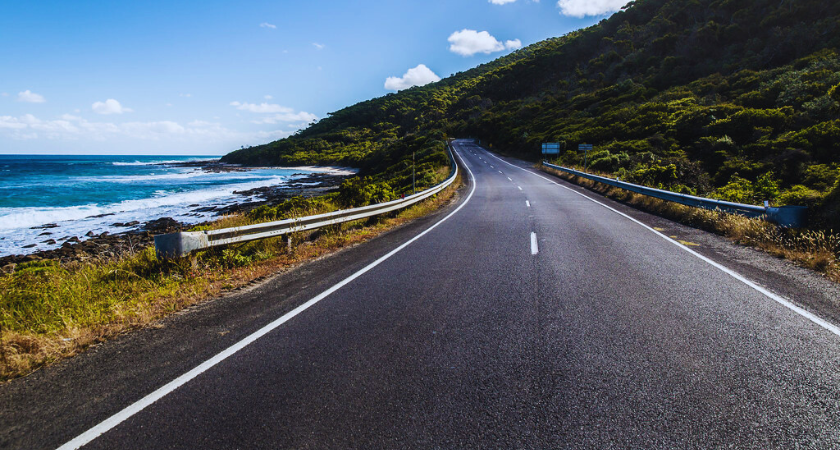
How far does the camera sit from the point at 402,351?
3.36 metres

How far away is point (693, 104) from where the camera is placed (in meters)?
34.3

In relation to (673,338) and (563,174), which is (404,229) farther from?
(563,174)

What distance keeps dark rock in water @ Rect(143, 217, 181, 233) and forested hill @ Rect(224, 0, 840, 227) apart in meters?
14.6

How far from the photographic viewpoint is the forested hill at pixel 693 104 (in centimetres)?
1908

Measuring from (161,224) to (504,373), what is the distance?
25422 millimetres

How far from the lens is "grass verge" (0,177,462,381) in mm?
3471

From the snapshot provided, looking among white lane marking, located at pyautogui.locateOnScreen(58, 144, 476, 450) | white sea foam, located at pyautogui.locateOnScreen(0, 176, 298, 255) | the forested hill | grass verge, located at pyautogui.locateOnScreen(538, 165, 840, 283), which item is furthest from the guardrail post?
white sea foam, located at pyautogui.locateOnScreen(0, 176, 298, 255)

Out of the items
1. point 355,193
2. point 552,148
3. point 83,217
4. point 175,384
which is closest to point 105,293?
point 175,384

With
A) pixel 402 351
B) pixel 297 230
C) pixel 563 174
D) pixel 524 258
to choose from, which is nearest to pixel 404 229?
pixel 297 230

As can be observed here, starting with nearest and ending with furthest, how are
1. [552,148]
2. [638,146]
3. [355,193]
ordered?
[355,193] → [638,146] → [552,148]

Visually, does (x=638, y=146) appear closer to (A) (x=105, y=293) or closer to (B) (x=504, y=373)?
(B) (x=504, y=373)

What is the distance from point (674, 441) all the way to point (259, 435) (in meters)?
2.58

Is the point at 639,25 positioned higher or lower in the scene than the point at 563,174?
higher

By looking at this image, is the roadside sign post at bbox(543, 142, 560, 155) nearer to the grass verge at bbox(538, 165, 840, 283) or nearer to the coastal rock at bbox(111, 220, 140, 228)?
the grass verge at bbox(538, 165, 840, 283)
